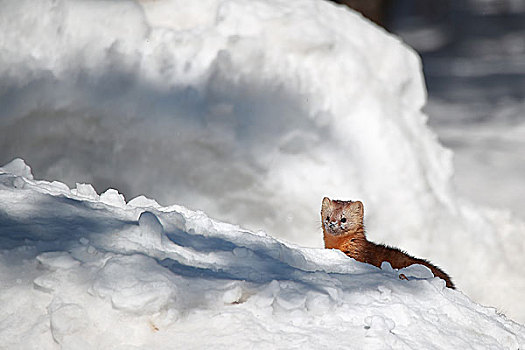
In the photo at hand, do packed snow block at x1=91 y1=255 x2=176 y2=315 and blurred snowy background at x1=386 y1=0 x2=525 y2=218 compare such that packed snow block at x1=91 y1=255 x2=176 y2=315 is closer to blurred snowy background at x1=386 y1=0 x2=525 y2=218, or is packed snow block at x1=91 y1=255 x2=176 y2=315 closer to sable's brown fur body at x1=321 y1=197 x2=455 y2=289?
sable's brown fur body at x1=321 y1=197 x2=455 y2=289

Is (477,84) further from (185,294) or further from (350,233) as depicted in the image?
(185,294)

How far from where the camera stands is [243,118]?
2.78 metres

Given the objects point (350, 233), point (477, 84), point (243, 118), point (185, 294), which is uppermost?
point (185, 294)

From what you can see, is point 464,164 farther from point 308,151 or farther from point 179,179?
point 179,179

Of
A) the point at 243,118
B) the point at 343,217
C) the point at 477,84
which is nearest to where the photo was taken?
the point at 343,217

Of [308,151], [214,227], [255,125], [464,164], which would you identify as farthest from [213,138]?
[464,164]

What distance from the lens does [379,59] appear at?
3.13 m

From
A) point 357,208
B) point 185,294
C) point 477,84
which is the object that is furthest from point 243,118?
point 477,84

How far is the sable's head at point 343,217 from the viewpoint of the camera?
2350mm

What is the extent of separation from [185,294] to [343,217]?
1.19 metres

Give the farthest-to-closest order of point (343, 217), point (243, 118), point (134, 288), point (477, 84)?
1. point (477, 84)
2. point (243, 118)
3. point (343, 217)
4. point (134, 288)

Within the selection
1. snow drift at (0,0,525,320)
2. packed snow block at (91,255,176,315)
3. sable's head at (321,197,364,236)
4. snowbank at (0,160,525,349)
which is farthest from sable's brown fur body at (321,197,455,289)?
packed snow block at (91,255,176,315)

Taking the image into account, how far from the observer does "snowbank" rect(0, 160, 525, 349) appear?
116 cm

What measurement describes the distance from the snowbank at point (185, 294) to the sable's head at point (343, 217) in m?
0.80
